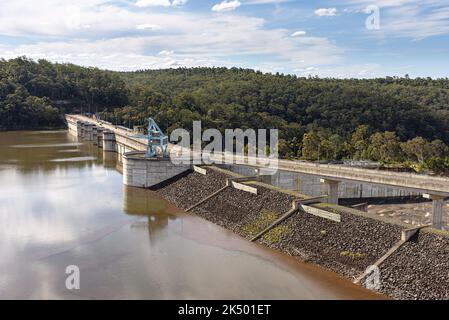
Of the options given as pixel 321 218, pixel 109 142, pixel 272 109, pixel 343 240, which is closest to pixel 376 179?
pixel 321 218

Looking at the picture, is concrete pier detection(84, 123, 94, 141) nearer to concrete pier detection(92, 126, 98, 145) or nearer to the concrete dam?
concrete pier detection(92, 126, 98, 145)

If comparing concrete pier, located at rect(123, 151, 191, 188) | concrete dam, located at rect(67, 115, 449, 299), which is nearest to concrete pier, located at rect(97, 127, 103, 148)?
concrete dam, located at rect(67, 115, 449, 299)

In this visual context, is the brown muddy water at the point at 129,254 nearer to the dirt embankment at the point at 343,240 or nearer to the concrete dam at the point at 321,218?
the dirt embankment at the point at 343,240

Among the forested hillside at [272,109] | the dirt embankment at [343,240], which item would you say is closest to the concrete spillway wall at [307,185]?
the dirt embankment at [343,240]

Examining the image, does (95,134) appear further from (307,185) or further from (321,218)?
(321,218)

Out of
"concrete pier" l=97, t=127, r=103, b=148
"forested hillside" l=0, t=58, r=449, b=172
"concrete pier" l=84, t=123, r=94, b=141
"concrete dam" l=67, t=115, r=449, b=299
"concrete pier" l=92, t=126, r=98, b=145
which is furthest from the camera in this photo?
"concrete pier" l=84, t=123, r=94, b=141
